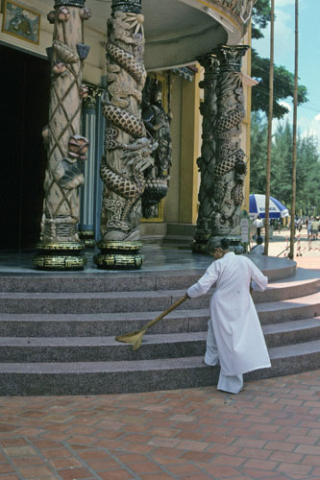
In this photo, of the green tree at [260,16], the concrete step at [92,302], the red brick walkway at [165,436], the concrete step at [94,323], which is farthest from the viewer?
the green tree at [260,16]

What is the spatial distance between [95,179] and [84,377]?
325 inches

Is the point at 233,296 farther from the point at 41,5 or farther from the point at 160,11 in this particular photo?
the point at 41,5

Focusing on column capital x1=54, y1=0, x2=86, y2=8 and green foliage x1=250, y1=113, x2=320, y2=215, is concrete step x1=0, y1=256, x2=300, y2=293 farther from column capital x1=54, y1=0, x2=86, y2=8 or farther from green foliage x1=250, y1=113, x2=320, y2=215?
green foliage x1=250, y1=113, x2=320, y2=215

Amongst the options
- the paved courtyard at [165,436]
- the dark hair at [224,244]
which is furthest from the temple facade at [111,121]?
the paved courtyard at [165,436]

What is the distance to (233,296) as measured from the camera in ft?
19.4

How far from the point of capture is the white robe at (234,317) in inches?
230

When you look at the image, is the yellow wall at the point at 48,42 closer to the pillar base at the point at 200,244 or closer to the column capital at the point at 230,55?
the column capital at the point at 230,55

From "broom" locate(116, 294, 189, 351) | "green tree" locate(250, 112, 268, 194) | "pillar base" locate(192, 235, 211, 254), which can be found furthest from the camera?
"green tree" locate(250, 112, 268, 194)

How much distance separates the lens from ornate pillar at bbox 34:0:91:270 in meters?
7.71

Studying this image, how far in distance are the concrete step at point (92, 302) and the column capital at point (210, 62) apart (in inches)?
218

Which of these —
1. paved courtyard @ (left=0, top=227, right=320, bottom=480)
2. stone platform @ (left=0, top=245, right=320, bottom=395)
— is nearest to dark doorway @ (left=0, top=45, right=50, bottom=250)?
stone platform @ (left=0, top=245, right=320, bottom=395)

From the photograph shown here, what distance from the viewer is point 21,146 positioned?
1239 centimetres

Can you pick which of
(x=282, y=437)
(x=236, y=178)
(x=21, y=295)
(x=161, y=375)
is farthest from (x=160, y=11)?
(x=282, y=437)

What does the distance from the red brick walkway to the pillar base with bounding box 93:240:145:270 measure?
2.56 metres
